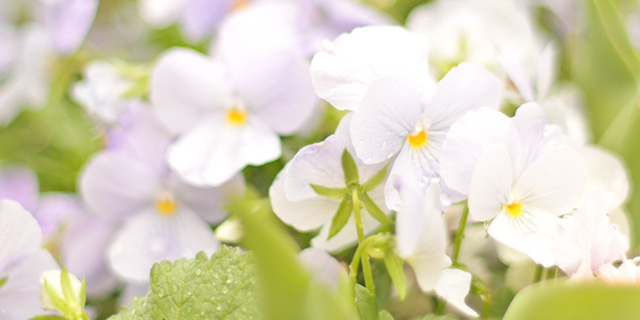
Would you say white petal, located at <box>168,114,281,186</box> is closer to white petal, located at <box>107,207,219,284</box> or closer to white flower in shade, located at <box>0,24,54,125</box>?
white petal, located at <box>107,207,219,284</box>

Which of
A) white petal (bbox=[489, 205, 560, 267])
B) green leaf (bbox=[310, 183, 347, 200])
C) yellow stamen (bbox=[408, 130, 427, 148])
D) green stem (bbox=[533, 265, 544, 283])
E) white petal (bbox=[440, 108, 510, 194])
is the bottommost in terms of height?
green stem (bbox=[533, 265, 544, 283])

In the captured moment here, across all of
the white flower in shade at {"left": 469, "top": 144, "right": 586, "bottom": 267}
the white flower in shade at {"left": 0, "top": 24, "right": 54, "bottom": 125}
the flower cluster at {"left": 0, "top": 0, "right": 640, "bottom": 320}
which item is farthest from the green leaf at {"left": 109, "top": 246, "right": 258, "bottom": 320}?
the white flower in shade at {"left": 0, "top": 24, "right": 54, "bottom": 125}

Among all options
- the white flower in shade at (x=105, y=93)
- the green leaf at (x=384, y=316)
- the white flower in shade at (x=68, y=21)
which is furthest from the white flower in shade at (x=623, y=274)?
the white flower in shade at (x=68, y=21)

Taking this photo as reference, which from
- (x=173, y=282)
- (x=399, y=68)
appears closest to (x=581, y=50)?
(x=399, y=68)

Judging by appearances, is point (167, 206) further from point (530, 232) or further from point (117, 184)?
point (530, 232)

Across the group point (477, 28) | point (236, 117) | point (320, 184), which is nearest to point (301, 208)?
point (320, 184)

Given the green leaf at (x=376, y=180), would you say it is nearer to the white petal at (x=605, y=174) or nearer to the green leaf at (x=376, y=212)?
the green leaf at (x=376, y=212)
